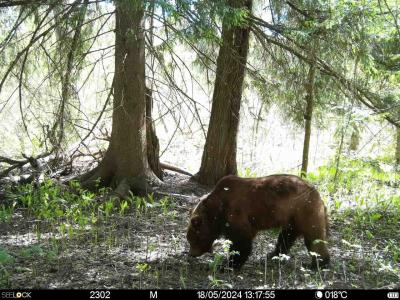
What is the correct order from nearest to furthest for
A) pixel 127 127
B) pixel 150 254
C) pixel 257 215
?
pixel 257 215 → pixel 150 254 → pixel 127 127

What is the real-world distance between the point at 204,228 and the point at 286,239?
112 cm

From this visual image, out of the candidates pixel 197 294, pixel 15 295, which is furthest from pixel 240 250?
pixel 15 295

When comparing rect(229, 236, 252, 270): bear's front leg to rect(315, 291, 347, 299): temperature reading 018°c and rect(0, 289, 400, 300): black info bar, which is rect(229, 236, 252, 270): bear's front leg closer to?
rect(0, 289, 400, 300): black info bar

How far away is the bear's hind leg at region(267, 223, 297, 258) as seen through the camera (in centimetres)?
636

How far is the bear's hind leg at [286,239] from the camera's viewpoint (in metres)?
6.36

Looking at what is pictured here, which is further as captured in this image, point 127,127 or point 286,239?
point 127,127

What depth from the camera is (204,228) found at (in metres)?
6.29

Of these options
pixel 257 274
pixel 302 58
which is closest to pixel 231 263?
pixel 257 274

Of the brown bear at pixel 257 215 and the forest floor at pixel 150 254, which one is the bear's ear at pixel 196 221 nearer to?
the brown bear at pixel 257 215

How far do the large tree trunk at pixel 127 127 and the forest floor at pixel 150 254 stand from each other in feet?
2.81

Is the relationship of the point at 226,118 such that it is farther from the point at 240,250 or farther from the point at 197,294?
the point at 197,294

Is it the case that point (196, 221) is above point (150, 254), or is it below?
above

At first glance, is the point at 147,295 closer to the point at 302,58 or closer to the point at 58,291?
the point at 58,291

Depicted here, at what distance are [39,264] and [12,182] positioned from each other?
13.4ft
